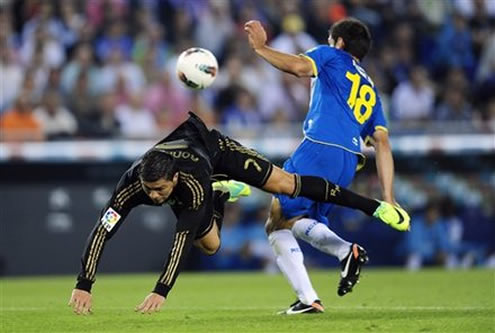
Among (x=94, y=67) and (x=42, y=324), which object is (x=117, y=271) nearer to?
(x=94, y=67)

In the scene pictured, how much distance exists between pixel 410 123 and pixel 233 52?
3.08 meters

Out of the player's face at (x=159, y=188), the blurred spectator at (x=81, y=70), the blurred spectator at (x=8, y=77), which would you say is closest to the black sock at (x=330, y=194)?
the player's face at (x=159, y=188)

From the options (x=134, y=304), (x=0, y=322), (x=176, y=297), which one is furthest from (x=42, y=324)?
(x=176, y=297)

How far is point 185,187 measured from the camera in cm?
860

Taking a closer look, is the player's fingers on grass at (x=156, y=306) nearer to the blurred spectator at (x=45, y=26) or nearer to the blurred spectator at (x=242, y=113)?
the blurred spectator at (x=242, y=113)

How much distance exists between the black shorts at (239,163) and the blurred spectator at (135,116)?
26.8ft

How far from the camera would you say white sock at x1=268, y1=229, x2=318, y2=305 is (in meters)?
9.48

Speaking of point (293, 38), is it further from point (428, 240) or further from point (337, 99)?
point (337, 99)

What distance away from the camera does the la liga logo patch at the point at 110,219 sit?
28.8 feet

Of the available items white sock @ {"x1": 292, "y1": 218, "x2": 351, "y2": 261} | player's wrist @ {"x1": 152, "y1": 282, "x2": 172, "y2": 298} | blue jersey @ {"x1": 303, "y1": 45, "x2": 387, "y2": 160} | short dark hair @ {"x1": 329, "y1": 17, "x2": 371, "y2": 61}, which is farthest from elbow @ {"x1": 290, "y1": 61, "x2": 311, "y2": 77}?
player's wrist @ {"x1": 152, "y1": 282, "x2": 172, "y2": 298}

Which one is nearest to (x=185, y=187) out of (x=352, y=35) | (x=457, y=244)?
(x=352, y=35)

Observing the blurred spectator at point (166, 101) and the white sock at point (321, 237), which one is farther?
the blurred spectator at point (166, 101)

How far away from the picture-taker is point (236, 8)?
65.3ft

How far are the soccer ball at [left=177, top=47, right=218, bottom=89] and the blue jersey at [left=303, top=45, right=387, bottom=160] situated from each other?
1046 mm
